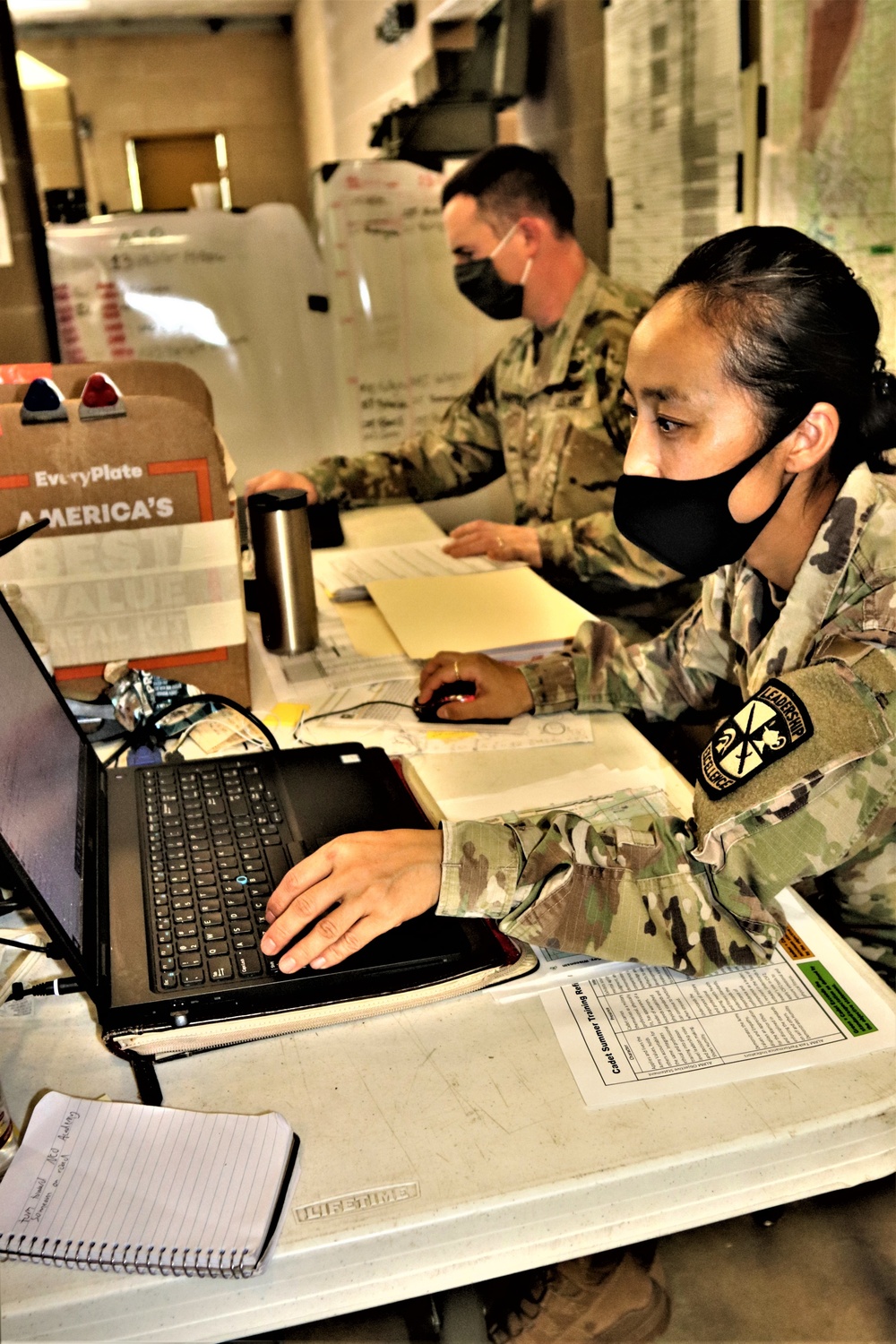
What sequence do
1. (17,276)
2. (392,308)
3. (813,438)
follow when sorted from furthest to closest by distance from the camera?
1. (392,308)
2. (17,276)
3. (813,438)

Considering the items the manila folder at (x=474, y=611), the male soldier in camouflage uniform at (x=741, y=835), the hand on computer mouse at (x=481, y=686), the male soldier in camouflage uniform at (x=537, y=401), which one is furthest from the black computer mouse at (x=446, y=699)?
the male soldier in camouflage uniform at (x=537, y=401)

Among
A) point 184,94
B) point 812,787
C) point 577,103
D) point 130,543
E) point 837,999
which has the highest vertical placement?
point 184,94

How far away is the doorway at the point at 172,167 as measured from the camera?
17.7ft

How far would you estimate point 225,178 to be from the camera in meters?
5.59

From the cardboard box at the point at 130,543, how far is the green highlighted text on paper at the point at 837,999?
74 cm

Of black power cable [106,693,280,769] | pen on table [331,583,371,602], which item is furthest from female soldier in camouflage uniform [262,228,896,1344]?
pen on table [331,583,371,602]

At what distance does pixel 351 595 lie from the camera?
66.3 inches

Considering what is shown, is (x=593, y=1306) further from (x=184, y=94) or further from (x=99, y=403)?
(x=184, y=94)

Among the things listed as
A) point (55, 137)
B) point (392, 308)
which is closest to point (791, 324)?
point (392, 308)

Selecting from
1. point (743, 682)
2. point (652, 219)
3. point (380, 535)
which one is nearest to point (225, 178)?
point (652, 219)

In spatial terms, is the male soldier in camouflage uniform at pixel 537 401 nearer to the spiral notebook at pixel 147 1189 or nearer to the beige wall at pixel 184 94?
the spiral notebook at pixel 147 1189

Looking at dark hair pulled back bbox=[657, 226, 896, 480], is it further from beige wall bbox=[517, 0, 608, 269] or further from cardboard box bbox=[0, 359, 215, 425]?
beige wall bbox=[517, 0, 608, 269]

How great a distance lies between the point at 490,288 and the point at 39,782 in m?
1.82

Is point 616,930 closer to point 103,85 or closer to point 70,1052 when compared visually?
point 70,1052
